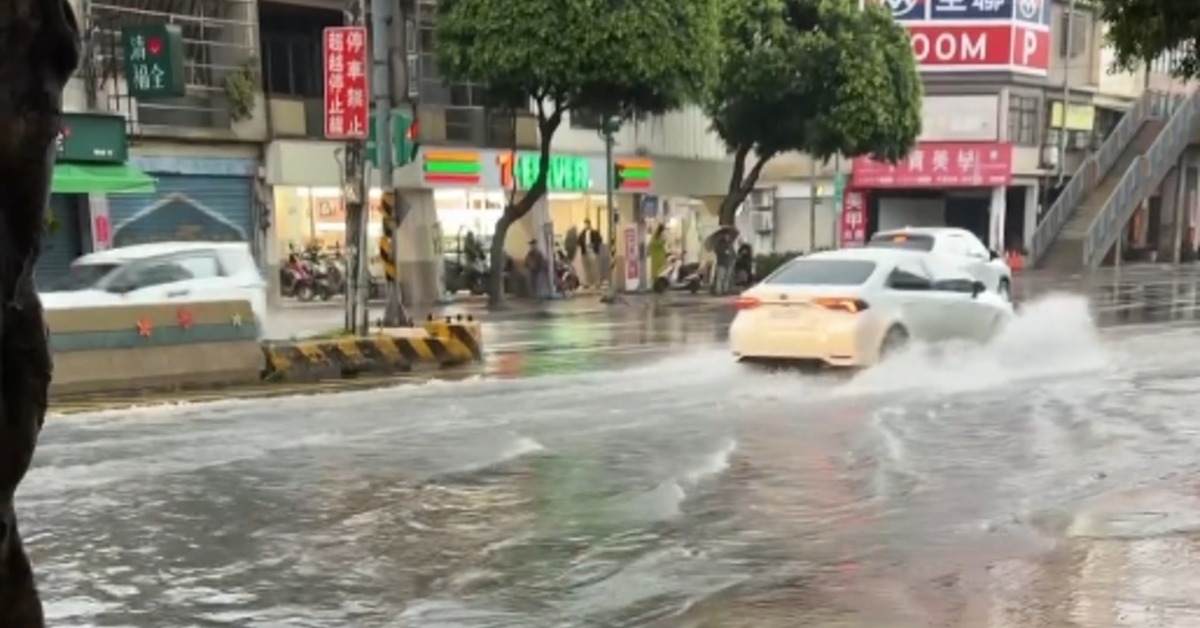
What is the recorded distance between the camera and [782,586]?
6.76 m

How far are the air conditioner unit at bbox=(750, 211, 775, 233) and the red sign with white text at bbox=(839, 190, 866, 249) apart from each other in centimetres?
341

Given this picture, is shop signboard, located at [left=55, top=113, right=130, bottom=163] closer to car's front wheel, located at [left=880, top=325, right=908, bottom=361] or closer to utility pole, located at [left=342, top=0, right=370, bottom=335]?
utility pole, located at [left=342, top=0, right=370, bottom=335]

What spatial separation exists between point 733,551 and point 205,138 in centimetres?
2022

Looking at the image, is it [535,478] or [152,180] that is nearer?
[535,478]

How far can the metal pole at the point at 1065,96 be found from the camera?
1790 inches

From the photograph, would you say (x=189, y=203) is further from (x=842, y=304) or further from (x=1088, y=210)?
(x=1088, y=210)

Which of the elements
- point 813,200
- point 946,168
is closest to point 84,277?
point 813,200

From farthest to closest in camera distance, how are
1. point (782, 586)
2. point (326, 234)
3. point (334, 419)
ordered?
point (326, 234) → point (334, 419) → point (782, 586)

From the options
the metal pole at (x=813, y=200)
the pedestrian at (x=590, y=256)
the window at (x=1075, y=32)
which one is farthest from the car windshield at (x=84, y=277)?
the window at (x=1075, y=32)

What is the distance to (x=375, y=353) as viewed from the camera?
15805 mm

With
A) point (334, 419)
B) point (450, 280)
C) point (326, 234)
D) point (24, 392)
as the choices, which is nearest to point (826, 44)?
point (450, 280)

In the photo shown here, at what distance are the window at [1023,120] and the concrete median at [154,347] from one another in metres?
34.4

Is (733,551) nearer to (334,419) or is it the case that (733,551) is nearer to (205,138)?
(334,419)

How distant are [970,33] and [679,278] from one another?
15769 mm
